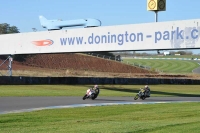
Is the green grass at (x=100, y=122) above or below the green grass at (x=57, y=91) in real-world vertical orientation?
below

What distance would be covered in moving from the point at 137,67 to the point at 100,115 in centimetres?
5937

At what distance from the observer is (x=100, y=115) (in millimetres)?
17891

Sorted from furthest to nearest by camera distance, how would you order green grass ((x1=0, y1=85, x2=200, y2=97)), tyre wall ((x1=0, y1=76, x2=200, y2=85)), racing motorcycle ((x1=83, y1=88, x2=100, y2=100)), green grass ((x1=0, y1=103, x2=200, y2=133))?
tyre wall ((x1=0, y1=76, x2=200, y2=85))
green grass ((x1=0, y1=85, x2=200, y2=97))
racing motorcycle ((x1=83, y1=88, x2=100, y2=100))
green grass ((x1=0, y1=103, x2=200, y2=133))

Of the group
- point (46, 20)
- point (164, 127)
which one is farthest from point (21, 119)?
point (46, 20)

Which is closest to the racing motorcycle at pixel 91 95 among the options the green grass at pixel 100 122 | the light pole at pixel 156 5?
the light pole at pixel 156 5

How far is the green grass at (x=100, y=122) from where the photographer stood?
12625 mm

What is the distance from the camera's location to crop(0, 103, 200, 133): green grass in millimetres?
12625

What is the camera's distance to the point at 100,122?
14852 mm

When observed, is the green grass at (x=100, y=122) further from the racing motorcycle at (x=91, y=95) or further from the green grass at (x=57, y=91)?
the green grass at (x=57, y=91)

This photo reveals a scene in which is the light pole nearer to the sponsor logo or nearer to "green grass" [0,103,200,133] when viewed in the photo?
"green grass" [0,103,200,133]

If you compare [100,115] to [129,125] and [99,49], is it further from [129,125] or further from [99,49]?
[99,49]

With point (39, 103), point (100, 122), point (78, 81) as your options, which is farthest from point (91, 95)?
point (78, 81)

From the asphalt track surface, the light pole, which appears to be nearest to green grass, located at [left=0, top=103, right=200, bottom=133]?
the asphalt track surface

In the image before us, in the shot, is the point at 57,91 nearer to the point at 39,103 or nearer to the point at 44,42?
the point at 44,42
